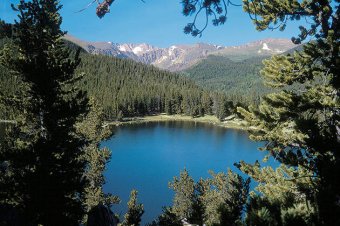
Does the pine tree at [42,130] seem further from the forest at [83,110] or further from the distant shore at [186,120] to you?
the distant shore at [186,120]

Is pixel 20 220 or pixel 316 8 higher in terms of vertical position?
pixel 316 8

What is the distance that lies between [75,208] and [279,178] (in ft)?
36.0

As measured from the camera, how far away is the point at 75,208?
60.9ft

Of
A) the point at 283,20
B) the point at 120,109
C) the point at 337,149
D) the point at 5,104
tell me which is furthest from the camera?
the point at 120,109

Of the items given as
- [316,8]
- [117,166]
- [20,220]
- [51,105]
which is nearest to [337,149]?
[316,8]

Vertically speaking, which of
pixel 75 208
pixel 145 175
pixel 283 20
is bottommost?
pixel 145 175

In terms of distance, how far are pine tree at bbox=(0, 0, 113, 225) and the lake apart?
104 feet

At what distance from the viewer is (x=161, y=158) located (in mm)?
89062

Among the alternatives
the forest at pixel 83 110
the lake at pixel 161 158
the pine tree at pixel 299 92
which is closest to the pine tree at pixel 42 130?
the forest at pixel 83 110

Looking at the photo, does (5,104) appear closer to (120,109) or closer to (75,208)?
(75,208)

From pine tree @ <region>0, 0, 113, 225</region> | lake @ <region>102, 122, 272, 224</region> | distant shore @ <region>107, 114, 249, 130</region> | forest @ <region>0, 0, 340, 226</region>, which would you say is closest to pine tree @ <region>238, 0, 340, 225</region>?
forest @ <region>0, 0, 340, 226</region>

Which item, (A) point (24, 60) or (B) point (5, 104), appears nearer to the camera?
(A) point (24, 60)

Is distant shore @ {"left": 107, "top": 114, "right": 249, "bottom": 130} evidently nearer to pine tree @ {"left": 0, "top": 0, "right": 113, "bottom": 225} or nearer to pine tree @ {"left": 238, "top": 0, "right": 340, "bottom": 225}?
pine tree @ {"left": 0, "top": 0, "right": 113, "bottom": 225}

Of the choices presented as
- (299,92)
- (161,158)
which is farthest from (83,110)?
(161,158)
